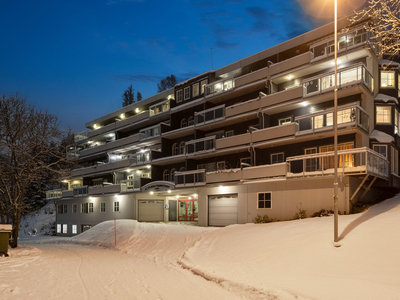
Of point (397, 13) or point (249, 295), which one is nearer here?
point (249, 295)

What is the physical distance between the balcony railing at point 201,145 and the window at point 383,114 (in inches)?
525

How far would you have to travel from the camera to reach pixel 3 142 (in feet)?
72.6

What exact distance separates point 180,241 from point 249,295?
12.2m

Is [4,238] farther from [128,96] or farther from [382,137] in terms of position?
[128,96]

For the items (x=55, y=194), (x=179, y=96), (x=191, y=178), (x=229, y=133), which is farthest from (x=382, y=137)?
(x=55, y=194)

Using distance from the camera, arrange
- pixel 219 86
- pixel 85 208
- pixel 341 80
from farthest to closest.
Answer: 1. pixel 85 208
2. pixel 219 86
3. pixel 341 80

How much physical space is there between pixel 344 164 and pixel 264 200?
21.6 ft

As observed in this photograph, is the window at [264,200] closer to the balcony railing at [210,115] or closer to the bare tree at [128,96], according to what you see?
the balcony railing at [210,115]

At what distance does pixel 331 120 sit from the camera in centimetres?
2227

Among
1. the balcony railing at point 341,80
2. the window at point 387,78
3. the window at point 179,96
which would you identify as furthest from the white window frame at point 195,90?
the window at point 387,78

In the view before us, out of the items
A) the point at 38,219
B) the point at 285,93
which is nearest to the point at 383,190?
the point at 285,93

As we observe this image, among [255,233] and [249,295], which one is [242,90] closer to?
[255,233]

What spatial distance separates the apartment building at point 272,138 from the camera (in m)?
21.8

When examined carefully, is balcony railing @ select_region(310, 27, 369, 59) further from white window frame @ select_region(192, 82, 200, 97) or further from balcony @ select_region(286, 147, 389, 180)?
white window frame @ select_region(192, 82, 200, 97)
